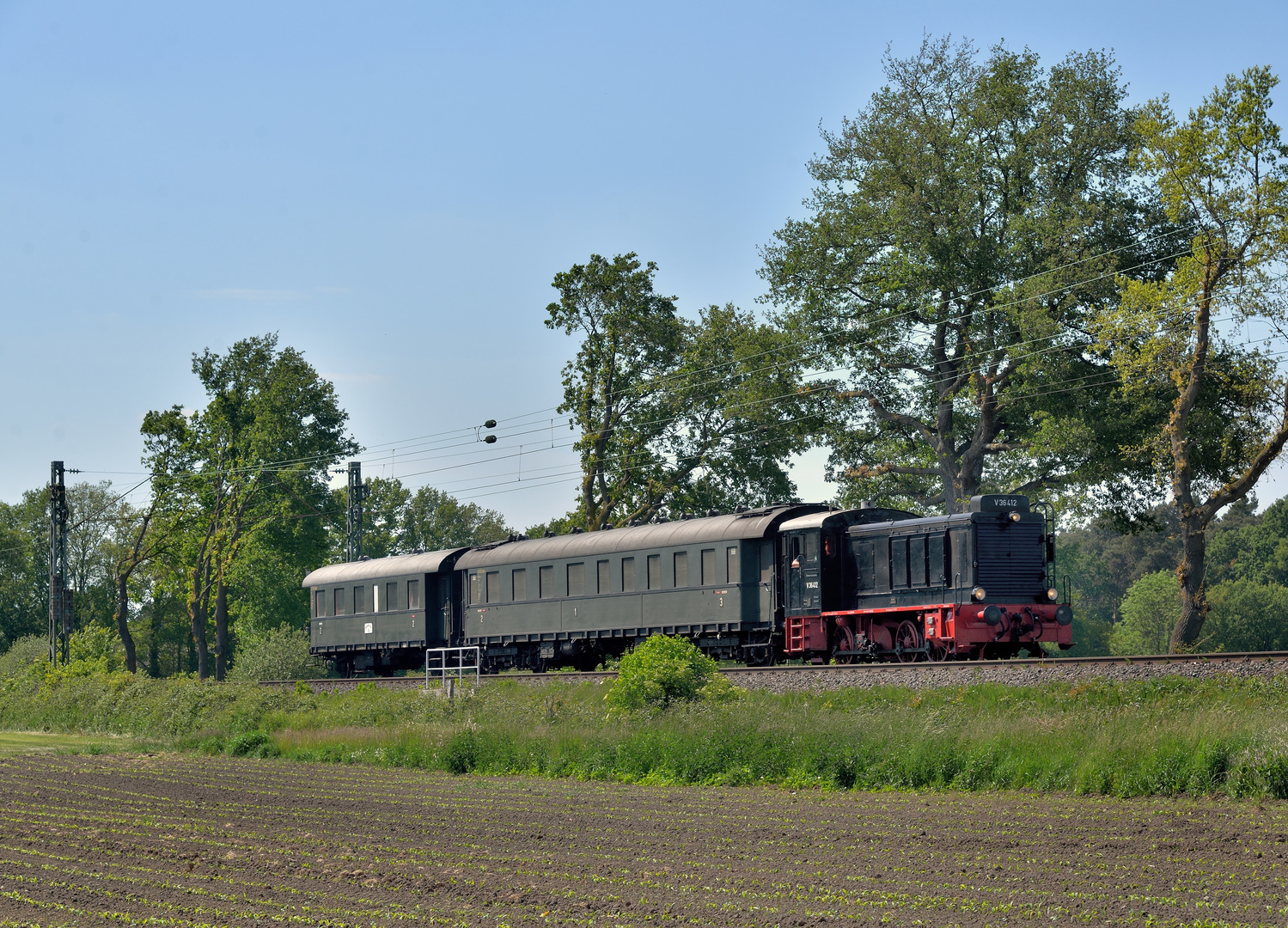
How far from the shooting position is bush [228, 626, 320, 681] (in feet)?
152

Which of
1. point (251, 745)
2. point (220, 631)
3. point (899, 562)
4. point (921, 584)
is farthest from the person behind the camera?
point (220, 631)

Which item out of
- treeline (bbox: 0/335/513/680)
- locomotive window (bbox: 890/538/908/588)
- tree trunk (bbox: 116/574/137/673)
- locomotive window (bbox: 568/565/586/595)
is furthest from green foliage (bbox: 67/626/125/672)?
locomotive window (bbox: 890/538/908/588)

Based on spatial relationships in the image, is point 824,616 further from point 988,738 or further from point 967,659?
point 988,738

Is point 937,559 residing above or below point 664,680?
above

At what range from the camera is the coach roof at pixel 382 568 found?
128ft

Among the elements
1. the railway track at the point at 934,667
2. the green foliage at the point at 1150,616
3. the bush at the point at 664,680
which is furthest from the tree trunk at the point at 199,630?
the green foliage at the point at 1150,616

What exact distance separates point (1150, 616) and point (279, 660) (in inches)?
2676

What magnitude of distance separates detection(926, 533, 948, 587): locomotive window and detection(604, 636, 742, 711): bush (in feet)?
17.8

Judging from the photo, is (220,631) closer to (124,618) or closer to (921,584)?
(124,618)

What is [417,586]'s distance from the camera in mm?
39375

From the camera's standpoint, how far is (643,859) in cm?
1278

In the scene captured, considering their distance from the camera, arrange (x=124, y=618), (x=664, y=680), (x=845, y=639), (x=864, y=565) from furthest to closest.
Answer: (x=124, y=618) → (x=845, y=639) → (x=864, y=565) → (x=664, y=680)

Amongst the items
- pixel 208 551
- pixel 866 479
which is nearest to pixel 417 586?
pixel 866 479

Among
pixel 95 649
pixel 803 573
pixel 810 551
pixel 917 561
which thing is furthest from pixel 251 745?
pixel 95 649
